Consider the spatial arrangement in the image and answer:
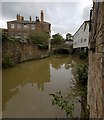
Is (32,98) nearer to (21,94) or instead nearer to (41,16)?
(21,94)

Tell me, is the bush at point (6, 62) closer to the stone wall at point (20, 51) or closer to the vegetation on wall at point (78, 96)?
the stone wall at point (20, 51)

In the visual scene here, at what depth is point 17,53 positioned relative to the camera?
20891mm

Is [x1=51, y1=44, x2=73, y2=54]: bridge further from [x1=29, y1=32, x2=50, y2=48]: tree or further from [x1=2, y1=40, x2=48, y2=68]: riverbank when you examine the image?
[x1=2, y1=40, x2=48, y2=68]: riverbank

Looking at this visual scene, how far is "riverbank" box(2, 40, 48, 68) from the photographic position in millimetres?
17103

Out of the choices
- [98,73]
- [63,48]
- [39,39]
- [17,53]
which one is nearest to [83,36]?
[39,39]

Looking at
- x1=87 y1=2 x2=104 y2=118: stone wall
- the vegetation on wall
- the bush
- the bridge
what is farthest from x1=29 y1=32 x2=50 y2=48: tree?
x1=87 y1=2 x2=104 y2=118: stone wall

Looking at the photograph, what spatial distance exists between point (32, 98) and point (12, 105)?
1138mm

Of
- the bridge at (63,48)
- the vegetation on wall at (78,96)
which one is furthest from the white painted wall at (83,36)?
the bridge at (63,48)

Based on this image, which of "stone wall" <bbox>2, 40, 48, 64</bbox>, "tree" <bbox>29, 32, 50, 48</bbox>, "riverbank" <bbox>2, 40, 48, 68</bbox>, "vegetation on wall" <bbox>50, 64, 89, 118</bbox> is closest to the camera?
"vegetation on wall" <bbox>50, 64, 89, 118</bbox>

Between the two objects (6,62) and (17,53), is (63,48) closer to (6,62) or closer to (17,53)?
(17,53)

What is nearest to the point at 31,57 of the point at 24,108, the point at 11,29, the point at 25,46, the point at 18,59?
the point at 25,46

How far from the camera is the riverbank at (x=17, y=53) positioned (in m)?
17.1

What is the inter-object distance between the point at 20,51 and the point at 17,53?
45.5 inches

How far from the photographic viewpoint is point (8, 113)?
6.05 metres
